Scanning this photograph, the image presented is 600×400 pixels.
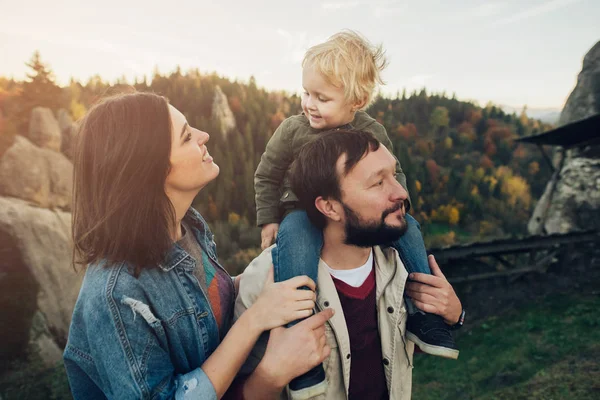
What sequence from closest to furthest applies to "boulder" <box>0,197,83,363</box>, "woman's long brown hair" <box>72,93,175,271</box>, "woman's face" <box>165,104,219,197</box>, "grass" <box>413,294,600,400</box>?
1. "woman's long brown hair" <box>72,93,175,271</box>
2. "woman's face" <box>165,104,219,197</box>
3. "grass" <box>413,294,600,400</box>
4. "boulder" <box>0,197,83,363</box>

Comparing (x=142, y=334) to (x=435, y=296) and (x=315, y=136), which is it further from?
(x=315, y=136)

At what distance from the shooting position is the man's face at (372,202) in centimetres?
212

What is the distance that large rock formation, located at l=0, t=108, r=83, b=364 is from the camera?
23.4ft

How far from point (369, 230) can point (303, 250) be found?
38 centimetres

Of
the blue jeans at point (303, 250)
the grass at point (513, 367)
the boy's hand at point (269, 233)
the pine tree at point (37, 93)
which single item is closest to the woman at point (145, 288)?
the blue jeans at point (303, 250)

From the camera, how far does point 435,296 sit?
2.18 metres

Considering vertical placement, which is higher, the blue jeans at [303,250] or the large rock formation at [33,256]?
the blue jeans at [303,250]

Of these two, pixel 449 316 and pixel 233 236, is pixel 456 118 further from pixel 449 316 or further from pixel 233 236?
pixel 449 316

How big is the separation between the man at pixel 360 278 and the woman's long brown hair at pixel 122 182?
0.65 meters

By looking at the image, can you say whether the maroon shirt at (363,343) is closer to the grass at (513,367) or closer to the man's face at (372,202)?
the man's face at (372,202)

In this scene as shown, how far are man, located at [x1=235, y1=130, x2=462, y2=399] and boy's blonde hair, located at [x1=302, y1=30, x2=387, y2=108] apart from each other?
1.69 feet

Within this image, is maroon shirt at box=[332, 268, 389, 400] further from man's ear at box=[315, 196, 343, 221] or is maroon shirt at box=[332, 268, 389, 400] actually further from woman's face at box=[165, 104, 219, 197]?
woman's face at box=[165, 104, 219, 197]

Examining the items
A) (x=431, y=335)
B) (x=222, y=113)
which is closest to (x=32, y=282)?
(x=431, y=335)

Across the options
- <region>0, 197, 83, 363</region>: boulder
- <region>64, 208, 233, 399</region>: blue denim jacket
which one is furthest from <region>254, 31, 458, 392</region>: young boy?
<region>0, 197, 83, 363</region>: boulder
